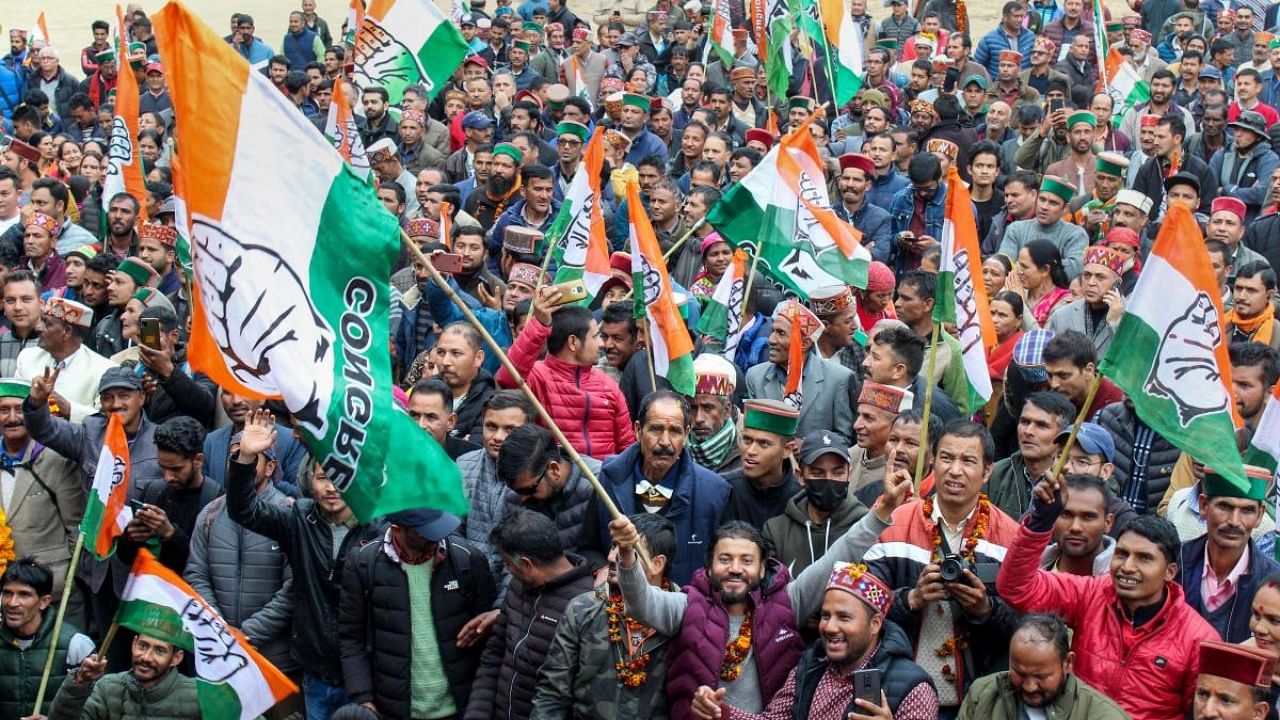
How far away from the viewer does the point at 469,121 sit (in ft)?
50.1

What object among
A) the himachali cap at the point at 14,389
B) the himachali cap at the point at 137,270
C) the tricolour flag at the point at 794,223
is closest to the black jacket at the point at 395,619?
the himachali cap at the point at 14,389

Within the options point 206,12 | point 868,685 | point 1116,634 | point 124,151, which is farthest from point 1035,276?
point 206,12

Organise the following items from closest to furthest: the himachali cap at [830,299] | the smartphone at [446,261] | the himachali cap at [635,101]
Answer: the himachali cap at [830,299] < the smartphone at [446,261] < the himachali cap at [635,101]

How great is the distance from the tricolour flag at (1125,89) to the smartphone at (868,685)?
10719 mm

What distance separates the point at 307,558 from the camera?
7359 millimetres

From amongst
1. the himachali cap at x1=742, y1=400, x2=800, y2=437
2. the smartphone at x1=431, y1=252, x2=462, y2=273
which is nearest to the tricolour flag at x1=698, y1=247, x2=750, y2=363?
the smartphone at x1=431, y1=252, x2=462, y2=273

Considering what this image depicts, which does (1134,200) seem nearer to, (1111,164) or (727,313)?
(1111,164)

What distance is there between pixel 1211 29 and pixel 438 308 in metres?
13.0

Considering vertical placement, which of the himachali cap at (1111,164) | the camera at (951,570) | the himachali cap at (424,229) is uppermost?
the camera at (951,570)

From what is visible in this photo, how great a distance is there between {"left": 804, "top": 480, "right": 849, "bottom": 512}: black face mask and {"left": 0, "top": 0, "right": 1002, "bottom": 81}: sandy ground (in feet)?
61.9

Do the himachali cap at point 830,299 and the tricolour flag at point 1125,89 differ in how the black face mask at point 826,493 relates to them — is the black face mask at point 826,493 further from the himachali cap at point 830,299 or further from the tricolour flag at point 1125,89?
the tricolour flag at point 1125,89

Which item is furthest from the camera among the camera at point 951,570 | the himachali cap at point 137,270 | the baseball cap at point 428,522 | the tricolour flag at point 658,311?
the himachali cap at point 137,270

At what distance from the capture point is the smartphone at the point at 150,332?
921 centimetres

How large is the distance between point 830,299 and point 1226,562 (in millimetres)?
3126
